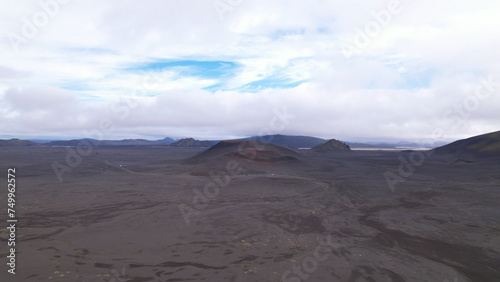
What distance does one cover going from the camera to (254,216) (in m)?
11.6

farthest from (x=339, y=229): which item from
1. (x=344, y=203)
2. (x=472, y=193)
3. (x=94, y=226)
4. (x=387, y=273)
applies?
(x=472, y=193)

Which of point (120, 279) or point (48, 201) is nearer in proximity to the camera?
point (120, 279)

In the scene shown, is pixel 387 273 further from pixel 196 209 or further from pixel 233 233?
pixel 196 209

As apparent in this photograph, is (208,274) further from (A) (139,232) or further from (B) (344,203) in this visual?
(B) (344,203)

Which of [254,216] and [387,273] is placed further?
[254,216]

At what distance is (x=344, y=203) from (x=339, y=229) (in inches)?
204

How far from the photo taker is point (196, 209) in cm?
1280

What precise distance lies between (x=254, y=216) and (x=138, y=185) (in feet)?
37.9

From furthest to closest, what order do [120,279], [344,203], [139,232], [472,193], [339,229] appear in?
[472,193] < [344,203] < [339,229] < [139,232] < [120,279]

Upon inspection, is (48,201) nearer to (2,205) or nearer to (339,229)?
(2,205)

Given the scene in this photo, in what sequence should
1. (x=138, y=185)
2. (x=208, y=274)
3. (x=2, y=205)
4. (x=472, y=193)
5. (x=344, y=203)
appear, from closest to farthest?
(x=208, y=274) < (x=2, y=205) < (x=344, y=203) < (x=472, y=193) < (x=138, y=185)

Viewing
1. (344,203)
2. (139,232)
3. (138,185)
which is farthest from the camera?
(138,185)

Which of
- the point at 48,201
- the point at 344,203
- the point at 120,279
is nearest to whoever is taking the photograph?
the point at 120,279

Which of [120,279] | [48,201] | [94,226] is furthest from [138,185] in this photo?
[120,279]
